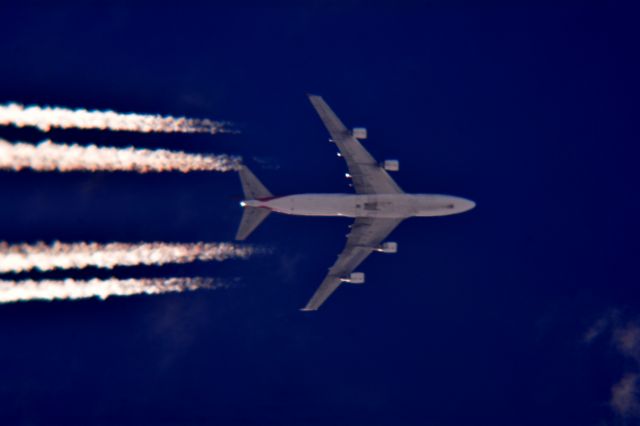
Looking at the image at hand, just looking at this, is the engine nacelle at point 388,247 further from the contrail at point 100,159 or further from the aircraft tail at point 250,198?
the contrail at point 100,159

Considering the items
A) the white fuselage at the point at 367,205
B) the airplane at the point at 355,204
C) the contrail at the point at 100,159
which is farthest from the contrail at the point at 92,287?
the contrail at the point at 100,159

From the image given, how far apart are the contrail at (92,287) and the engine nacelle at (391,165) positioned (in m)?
17.5

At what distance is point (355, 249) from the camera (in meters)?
82.6

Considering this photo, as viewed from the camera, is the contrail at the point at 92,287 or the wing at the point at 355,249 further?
the wing at the point at 355,249

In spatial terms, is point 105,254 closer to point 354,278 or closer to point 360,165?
point 354,278

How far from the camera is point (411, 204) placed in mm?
81188

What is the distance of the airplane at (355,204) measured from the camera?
263 feet

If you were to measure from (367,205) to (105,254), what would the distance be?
22.5m

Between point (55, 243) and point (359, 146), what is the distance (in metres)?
26.8

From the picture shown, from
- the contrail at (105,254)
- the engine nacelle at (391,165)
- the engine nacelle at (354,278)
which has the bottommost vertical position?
the engine nacelle at (354,278)

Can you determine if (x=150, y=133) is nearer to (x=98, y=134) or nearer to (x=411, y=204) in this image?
(x=98, y=134)

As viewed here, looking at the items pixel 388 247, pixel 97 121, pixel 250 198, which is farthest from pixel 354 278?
pixel 97 121

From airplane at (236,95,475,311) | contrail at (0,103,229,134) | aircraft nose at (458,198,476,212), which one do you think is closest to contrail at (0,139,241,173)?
contrail at (0,103,229,134)

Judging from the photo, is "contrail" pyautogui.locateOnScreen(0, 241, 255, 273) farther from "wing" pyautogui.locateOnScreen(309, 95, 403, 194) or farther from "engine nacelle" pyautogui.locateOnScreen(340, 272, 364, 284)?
"wing" pyautogui.locateOnScreen(309, 95, 403, 194)
